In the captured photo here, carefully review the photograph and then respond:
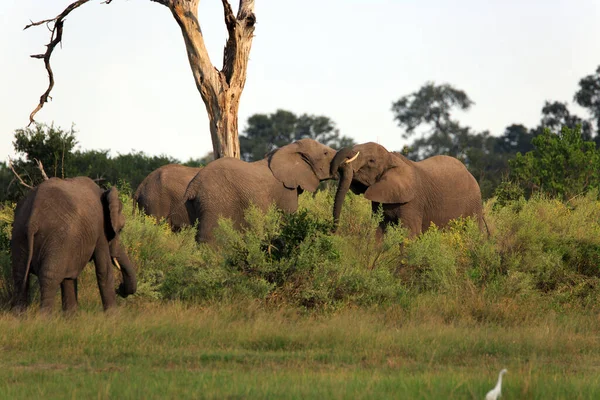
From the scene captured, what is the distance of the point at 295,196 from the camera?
16375 mm

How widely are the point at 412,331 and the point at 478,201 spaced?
22.6 ft

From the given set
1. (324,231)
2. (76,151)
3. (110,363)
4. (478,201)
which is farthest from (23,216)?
(76,151)

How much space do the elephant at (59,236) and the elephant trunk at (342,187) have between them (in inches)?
189

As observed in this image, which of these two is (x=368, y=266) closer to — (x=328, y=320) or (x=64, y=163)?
(x=328, y=320)

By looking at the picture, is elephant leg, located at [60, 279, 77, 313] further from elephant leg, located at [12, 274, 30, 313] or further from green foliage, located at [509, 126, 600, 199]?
green foliage, located at [509, 126, 600, 199]

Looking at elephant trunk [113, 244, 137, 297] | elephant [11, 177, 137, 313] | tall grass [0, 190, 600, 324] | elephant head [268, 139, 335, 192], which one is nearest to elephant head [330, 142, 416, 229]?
elephant head [268, 139, 335, 192]

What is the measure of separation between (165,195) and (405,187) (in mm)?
4263

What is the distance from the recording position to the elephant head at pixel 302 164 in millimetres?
16109

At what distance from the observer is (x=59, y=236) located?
10.2 meters

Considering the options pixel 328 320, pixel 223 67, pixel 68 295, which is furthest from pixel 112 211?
pixel 223 67

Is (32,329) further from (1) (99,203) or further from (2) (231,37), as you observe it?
(2) (231,37)

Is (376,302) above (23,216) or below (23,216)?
below

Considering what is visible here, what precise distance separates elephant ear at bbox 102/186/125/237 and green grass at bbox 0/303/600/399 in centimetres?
90

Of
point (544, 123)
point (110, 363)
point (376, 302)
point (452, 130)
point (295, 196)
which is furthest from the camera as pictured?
point (452, 130)
